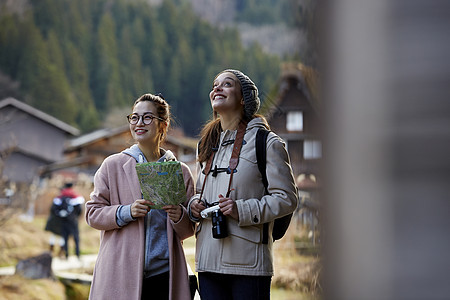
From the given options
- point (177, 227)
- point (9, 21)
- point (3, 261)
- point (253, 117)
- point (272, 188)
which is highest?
point (9, 21)

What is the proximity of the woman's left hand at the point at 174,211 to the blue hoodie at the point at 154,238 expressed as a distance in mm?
107

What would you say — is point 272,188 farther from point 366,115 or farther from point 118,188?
Answer: point 366,115

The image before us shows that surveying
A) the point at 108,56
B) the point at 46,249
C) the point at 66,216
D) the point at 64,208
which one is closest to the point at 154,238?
the point at 64,208

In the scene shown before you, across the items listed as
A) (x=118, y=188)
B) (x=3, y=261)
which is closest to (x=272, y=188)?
(x=118, y=188)

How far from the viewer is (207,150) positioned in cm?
194

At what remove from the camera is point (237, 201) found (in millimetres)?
1738

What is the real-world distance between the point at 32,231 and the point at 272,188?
824 cm

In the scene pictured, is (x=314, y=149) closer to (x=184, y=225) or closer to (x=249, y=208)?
(x=249, y=208)

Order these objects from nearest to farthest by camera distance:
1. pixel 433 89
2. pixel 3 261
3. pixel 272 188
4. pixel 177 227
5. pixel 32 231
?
pixel 433 89 → pixel 272 188 → pixel 177 227 → pixel 3 261 → pixel 32 231

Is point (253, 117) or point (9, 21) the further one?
point (9, 21)

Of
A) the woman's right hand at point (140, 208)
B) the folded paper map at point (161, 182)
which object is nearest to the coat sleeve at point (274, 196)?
the folded paper map at point (161, 182)

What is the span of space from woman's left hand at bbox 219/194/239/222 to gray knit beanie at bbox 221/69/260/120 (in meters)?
0.36

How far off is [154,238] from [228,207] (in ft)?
1.21

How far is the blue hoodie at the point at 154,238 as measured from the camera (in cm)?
187
